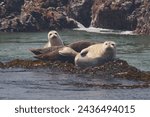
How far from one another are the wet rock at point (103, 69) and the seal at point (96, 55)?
0.37 metres

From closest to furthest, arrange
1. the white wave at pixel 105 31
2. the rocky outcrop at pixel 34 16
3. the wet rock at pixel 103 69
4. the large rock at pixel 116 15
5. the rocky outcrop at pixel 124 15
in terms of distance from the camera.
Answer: the wet rock at pixel 103 69
the white wave at pixel 105 31
the rocky outcrop at pixel 124 15
the large rock at pixel 116 15
the rocky outcrop at pixel 34 16

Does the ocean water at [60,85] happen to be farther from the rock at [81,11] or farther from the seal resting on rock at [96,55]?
the rock at [81,11]

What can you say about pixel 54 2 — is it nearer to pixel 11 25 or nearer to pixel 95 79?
pixel 11 25

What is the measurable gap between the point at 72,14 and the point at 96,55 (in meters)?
46.8

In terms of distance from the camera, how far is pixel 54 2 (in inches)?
3120

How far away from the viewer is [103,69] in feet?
97.1

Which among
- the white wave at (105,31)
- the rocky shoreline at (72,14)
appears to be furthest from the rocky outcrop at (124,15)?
the white wave at (105,31)

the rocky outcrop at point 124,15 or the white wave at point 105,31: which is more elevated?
the rocky outcrop at point 124,15

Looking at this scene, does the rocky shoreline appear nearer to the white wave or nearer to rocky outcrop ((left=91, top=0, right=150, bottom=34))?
rocky outcrop ((left=91, top=0, right=150, bottom=34))

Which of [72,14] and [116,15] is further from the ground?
[116,15]

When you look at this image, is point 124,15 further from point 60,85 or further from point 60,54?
point 60,85

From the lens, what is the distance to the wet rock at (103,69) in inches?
1118

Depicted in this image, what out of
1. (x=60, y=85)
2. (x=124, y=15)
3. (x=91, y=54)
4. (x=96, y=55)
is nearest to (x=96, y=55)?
(x=96, y=55)

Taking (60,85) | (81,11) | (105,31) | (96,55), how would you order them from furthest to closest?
1. (81,11)
2. (105,31)
3. (96,55)
4. (60,85)
